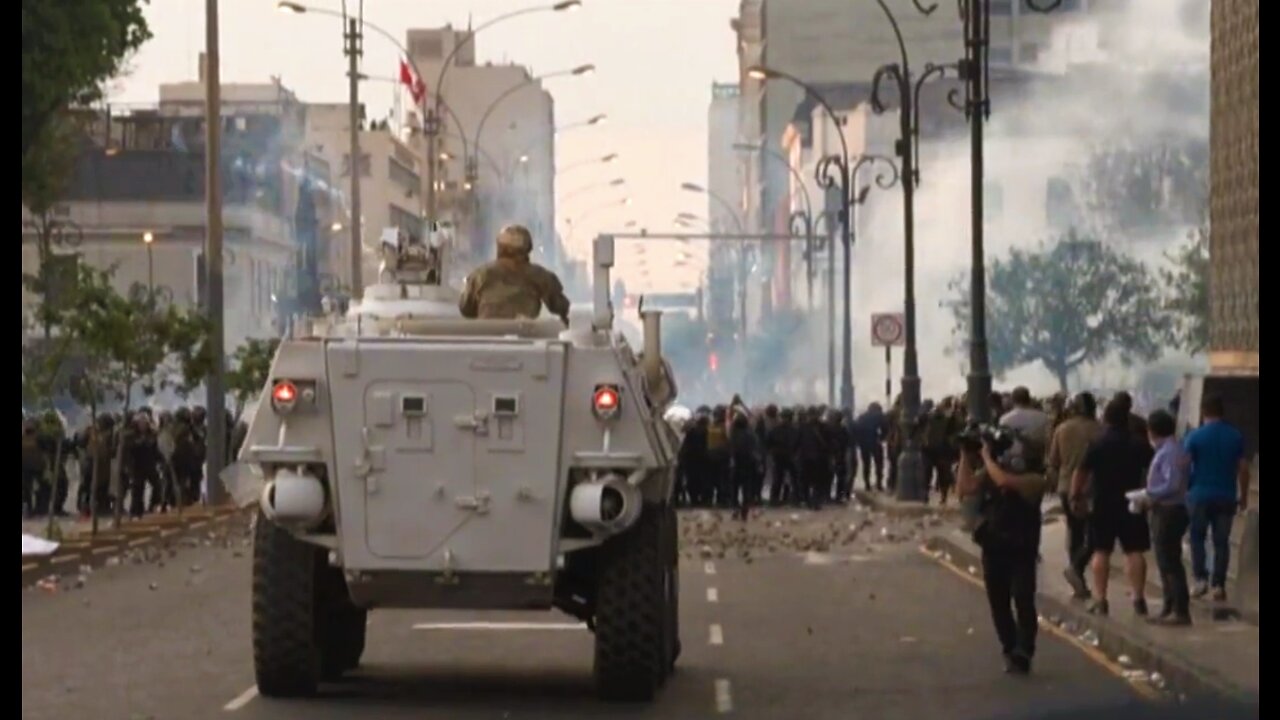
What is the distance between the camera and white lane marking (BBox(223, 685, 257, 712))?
17680 mm

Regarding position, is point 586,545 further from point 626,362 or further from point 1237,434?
point 1237,434

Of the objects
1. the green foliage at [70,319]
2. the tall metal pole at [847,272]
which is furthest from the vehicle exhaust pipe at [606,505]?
the tall metal pole at [847,272]

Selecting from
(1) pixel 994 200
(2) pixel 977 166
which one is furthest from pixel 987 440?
(1) pixel 994 200

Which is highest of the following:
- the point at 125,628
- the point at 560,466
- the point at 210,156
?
the point at 210,156

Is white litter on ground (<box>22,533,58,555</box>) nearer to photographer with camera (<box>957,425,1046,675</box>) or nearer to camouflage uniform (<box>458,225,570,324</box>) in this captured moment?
camouflage uniform (<box>458,225,570,324</box>)

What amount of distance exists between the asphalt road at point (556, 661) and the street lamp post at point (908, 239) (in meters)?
16.0

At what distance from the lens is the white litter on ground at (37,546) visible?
32.3 meters

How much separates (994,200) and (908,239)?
47.3 metres

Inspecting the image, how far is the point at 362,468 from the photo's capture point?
17.8 m

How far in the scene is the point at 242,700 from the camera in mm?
18188

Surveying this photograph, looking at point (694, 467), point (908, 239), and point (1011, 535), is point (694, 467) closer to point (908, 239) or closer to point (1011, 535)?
point (908, 239)

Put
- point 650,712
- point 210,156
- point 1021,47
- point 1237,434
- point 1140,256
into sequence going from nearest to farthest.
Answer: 1. point 650,712
2. point 1237,434
3. point 210,156
4. point 1140,256
5. point 1021,47
